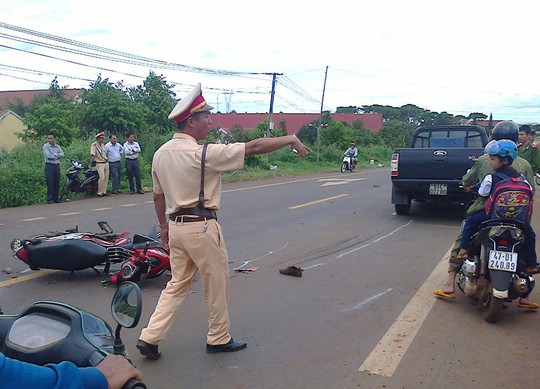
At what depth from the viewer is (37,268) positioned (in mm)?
6293

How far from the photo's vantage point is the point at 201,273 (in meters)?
4.12

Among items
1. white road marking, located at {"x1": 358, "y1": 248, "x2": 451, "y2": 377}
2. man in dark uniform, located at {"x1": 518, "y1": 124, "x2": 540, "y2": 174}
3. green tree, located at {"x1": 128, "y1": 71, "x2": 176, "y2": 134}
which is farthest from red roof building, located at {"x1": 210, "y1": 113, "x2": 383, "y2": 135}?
white road marking, located at {"x1": 358, "y1": 248, "x2": 451, "y2": 377}

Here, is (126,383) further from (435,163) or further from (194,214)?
(435,163)

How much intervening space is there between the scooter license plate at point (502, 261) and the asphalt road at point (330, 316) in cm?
56

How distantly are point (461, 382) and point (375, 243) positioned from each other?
496 centimetres

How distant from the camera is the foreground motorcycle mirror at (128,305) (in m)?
2.34

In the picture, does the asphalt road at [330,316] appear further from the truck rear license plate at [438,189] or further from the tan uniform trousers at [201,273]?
the truck rear license plate at [438,189]

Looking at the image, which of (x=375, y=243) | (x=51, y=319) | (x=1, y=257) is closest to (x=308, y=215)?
(x=375, y=243)

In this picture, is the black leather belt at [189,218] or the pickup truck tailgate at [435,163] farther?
the pickup truck tailgate at [435,163]

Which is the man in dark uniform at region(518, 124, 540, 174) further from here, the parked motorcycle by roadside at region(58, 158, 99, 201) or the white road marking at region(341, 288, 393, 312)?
the parked motorcycle by roadside at region(58, 158, 99, 201)

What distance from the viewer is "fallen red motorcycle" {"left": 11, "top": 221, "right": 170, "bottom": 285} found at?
593 cm

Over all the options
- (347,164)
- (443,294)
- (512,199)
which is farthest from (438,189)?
(347,164)

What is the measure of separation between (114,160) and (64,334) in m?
14.0

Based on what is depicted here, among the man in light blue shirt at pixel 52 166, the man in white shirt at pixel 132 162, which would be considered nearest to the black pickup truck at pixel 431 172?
the man in white shirt at pixel 132 162
